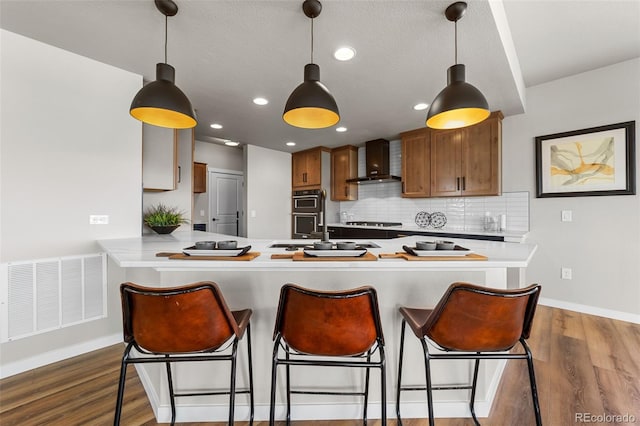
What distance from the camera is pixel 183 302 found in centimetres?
111

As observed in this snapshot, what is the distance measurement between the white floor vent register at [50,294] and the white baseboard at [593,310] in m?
4.61

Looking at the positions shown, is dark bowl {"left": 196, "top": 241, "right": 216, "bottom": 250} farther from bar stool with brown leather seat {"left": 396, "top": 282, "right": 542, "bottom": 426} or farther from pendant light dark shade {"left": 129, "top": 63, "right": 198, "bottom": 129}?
bar stool with brown leather seat {"left": 396, "top": 282, "right": 542, "bottom": 426}

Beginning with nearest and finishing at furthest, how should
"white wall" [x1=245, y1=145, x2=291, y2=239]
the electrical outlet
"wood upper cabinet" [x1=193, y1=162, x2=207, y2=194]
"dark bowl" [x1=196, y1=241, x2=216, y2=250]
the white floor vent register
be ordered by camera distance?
"dark bowl" [x1=196, y1=241, x2=216, y2=250] < the white floor vent register < the electrical outlet < "wood upper cabinet" [x1=193, y1=162, x2=207, y2=194] < "white wall" [x1=245, y1=145, x2=291, y2=239]

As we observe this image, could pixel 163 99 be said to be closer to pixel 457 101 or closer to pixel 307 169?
pixel 457 101

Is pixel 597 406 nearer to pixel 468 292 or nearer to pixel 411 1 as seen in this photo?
pixel 468 292

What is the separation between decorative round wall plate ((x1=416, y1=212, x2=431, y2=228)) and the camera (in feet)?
14.5

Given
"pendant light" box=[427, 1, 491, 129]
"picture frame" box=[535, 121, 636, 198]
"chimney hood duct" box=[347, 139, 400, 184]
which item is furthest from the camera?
"chimney hood duct" box=[347, 139, 400, 184]

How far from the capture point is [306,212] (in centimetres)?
543

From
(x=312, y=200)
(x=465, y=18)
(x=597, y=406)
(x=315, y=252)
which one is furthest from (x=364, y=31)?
(x=312, y=200)

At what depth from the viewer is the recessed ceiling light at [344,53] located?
2131mm

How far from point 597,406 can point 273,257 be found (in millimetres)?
2065

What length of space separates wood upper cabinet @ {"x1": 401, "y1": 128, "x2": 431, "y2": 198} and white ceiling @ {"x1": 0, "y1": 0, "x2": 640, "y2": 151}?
3.35 ft

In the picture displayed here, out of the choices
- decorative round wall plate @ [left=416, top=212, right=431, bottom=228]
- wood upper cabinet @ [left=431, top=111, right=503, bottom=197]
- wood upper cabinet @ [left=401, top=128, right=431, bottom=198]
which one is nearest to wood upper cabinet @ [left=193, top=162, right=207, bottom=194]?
wood upper cabinet @ [left=401, top=128, right=431, bottom=198]

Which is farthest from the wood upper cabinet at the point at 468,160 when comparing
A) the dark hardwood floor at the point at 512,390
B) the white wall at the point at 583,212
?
the dark hardwood floor at the point at 512,390
